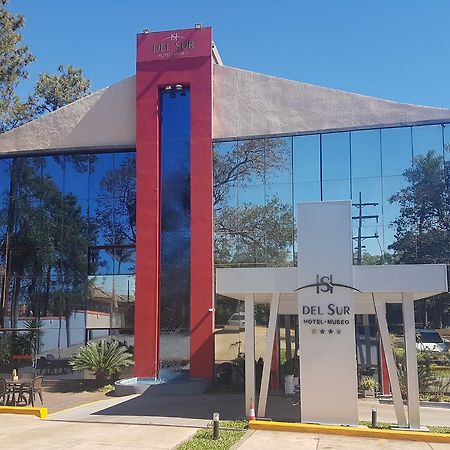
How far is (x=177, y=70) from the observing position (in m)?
21.3

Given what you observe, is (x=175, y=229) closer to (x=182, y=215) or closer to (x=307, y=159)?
(x=182, y=215)

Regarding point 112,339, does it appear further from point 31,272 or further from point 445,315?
point 445,315

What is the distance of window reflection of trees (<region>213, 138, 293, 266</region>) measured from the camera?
20312mm

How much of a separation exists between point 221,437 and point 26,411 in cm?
567

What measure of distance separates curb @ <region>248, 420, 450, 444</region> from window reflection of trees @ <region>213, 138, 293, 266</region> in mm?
8560

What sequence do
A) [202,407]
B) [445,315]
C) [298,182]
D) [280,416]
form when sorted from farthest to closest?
[298,182] < [445,315] < [202,407] < [280,416]

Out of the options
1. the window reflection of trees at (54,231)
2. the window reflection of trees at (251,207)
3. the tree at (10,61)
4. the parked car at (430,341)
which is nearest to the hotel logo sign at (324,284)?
the parked car at (430,341)

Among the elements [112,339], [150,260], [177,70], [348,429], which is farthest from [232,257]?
[348,429]

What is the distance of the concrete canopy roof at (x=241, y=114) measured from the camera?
19781mm

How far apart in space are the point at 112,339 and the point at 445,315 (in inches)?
457

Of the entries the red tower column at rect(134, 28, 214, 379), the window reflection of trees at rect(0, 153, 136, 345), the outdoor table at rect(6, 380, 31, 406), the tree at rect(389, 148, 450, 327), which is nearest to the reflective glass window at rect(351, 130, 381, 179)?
the tree at rect(389, 148, 450, 327)

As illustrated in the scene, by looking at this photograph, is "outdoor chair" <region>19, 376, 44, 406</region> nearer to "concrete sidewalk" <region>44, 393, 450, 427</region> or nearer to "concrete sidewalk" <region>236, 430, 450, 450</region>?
"concrete sidewalk" <region>44, 393, 450, 427</region>

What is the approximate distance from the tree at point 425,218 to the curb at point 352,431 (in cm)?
832

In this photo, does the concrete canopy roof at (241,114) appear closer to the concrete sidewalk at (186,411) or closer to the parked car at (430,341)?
the parked car at (430,341)
